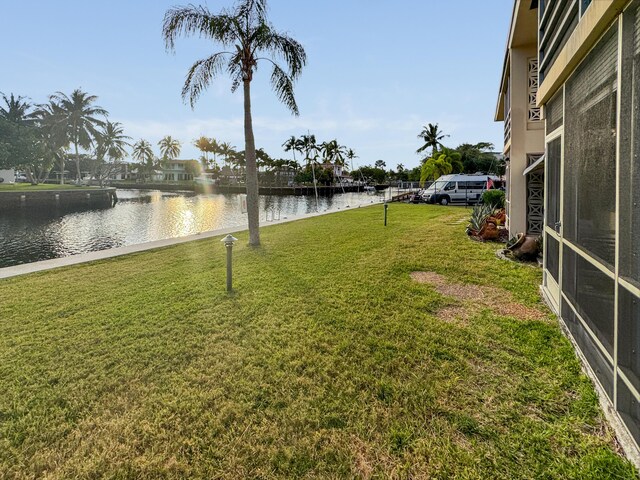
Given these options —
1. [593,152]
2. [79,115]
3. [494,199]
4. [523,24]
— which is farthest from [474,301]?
[79,115]

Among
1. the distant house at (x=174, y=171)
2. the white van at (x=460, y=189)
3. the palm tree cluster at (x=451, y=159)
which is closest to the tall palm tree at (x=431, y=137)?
the palm tree cluster at (x=451, y=159)

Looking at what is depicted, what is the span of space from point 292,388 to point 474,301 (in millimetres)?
3237

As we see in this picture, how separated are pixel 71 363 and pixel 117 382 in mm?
765

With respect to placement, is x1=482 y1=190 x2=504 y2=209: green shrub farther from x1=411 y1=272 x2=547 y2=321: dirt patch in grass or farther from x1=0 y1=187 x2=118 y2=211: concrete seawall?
x1=0 y1=187 x2=118 y2=211: concrete seawall

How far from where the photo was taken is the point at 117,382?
10.4 feet

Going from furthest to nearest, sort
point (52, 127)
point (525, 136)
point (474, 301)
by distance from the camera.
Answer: point (52, 127) → point (525, 136) → point (474, 301)

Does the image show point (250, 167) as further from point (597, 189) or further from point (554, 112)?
point (597, 189)

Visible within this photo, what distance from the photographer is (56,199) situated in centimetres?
3738

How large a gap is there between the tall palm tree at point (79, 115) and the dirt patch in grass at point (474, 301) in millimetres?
61397

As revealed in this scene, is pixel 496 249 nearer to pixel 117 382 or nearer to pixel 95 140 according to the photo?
pixel 117 382

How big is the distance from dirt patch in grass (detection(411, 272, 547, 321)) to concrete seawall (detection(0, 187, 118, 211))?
3777 centimetres

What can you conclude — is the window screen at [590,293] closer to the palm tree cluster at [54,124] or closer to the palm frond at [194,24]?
the palm frond at [194,24]

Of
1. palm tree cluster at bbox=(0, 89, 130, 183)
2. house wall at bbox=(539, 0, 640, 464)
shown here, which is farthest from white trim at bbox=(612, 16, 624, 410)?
palm tree cluster at bbox=(0, 89, 130, 183)

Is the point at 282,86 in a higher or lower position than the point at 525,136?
higher
